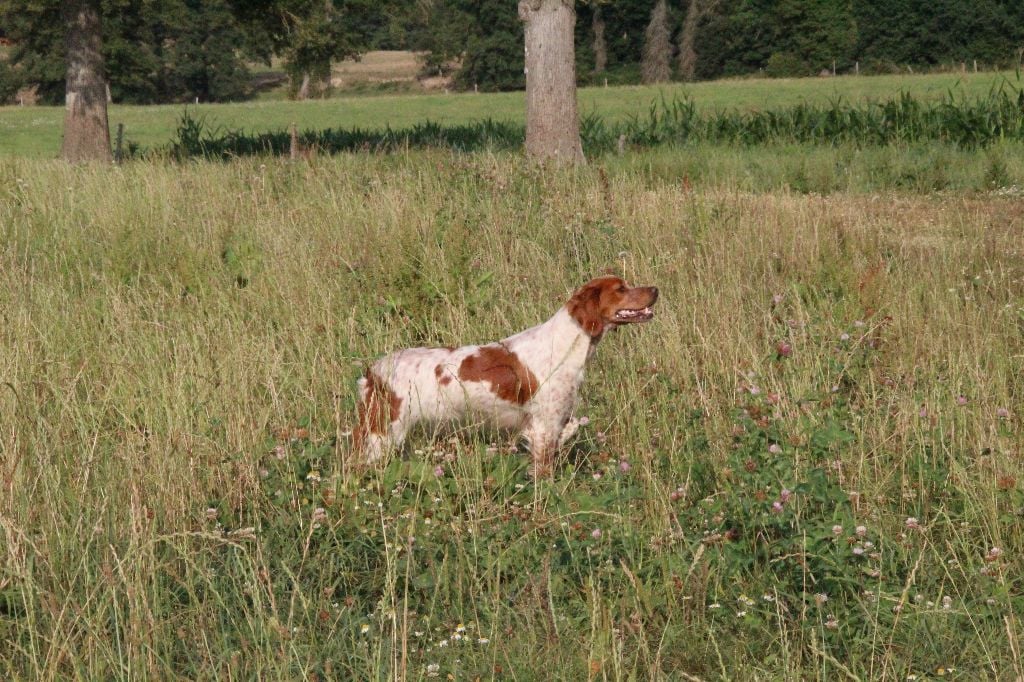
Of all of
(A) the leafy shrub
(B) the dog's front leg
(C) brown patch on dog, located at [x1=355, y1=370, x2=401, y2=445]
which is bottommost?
(B) the dog's front leg

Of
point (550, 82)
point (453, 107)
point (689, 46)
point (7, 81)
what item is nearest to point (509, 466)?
point (550, 82)

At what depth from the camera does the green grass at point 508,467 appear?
3.39 meters

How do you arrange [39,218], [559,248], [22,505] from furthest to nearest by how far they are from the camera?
[39,218] < [559,248] < [22,505]

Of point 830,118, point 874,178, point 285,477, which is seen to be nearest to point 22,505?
point 285,477

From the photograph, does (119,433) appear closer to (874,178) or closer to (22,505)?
(22,505)

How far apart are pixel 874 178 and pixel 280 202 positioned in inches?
306

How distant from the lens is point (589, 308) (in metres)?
5.00

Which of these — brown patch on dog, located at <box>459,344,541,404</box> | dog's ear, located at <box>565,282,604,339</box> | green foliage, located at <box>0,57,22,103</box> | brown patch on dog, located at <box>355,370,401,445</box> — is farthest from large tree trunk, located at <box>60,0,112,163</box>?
green foliage, located at <box>0,57,22,103</box>

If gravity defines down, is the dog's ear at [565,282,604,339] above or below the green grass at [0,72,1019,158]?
below

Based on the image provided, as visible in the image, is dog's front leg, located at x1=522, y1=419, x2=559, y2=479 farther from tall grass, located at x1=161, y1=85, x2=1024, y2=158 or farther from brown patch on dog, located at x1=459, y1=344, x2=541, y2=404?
tall grass, located at x1=161, y1=85, x2=1024, y2=158

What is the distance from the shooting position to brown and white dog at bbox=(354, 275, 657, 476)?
16.2ft

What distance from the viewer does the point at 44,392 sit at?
5004 millimetres

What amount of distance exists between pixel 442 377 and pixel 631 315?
2.79 ft

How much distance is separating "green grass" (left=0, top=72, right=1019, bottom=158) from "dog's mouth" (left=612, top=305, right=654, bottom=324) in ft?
112
